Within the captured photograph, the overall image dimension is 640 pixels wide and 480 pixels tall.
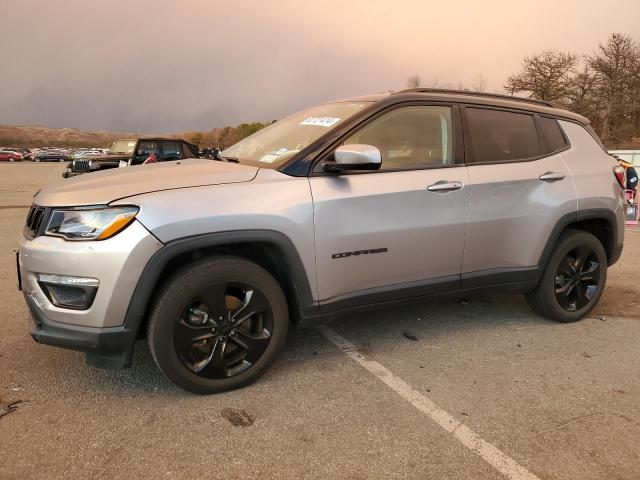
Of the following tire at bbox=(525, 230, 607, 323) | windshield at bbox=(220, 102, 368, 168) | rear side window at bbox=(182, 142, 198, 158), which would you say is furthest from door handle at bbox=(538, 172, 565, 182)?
rear side window at bbox=(182, 142, 198, 158)

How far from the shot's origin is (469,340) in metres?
3.89

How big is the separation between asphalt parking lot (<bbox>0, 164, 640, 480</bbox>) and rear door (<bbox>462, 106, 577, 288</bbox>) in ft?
2.00

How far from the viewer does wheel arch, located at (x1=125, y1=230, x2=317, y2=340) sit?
271 cm

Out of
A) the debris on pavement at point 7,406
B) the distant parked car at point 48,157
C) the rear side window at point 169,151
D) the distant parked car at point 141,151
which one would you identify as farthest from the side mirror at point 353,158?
the distant parked car at point 48,157

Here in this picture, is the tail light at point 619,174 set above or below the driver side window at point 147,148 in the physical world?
above

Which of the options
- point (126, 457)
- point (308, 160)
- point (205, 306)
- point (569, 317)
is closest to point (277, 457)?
point (126, 457)

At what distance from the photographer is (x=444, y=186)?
349cm

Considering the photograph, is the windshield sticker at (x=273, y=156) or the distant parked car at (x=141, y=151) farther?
the distant parked car at (x=141, y=151)

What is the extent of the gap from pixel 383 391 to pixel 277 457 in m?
0.86

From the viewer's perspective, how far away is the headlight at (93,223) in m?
2.65

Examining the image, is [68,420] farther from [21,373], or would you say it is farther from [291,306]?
[291,306]

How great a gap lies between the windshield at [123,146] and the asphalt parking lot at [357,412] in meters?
12.1

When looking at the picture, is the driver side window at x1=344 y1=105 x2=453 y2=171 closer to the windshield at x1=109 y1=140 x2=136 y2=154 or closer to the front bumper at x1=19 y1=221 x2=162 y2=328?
the front bumper at x1=19 y1=221 x2=162 y2=328

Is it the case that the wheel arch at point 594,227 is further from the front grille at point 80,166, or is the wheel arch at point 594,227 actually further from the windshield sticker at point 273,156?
the front grille at point 80,166
